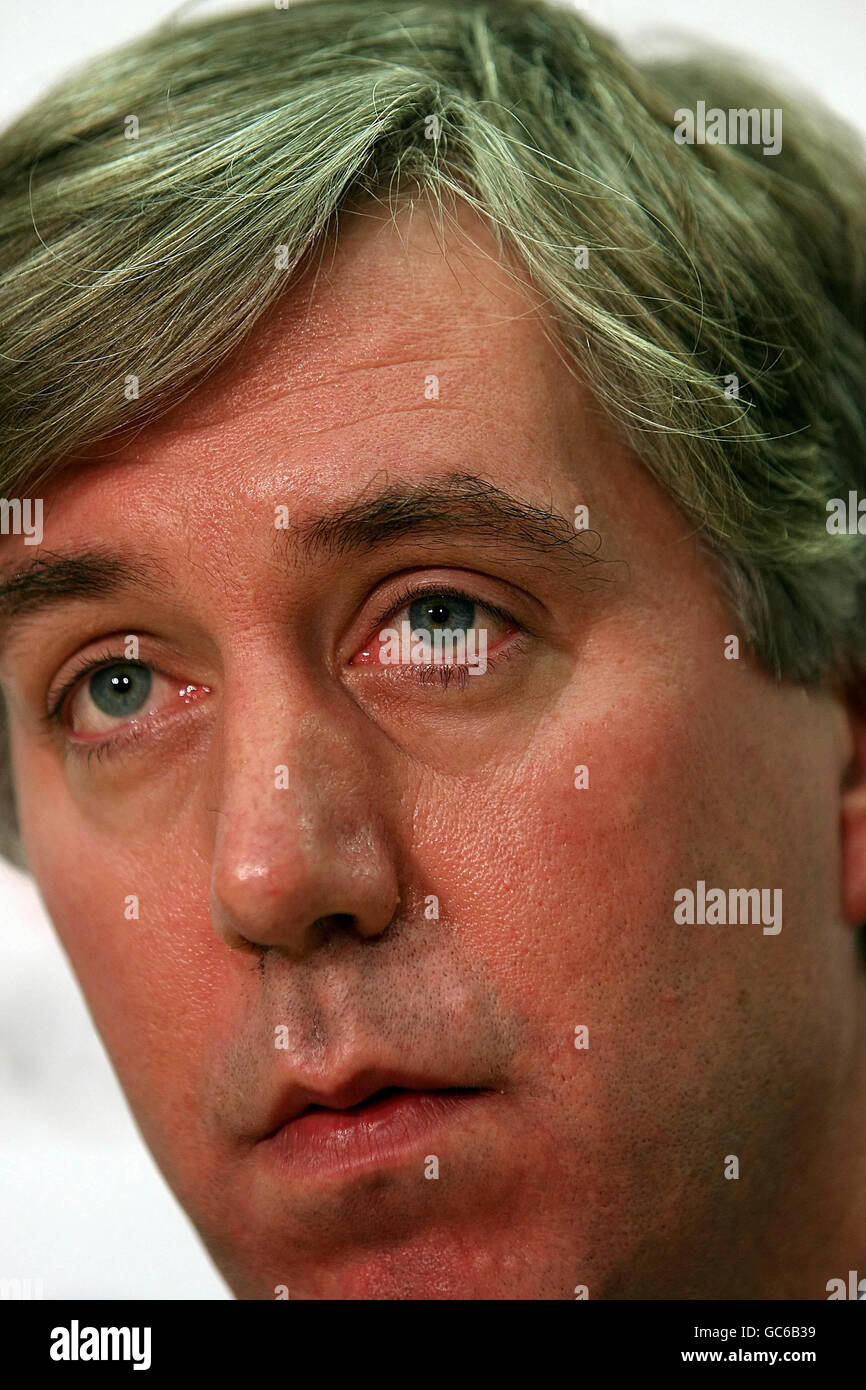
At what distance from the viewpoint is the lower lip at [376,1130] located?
5.20ft

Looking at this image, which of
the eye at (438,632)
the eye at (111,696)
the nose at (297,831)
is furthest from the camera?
the eye at (111,696)

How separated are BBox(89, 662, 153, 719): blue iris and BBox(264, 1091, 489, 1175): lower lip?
536 mm

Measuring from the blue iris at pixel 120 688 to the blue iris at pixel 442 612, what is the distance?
13.7 inches

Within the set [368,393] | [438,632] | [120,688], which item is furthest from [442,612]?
[120,688]

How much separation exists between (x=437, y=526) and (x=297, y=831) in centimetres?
37

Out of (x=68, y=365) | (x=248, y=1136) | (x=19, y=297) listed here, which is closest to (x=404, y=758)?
(x=248, y=1136)

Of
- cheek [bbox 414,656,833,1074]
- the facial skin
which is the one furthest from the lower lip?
cheek [bbox 414,656,833,1074]

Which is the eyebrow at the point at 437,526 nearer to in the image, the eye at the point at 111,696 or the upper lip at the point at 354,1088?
the eye at the point at 111,696

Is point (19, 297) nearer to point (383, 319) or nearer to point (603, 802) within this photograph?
point (383, 319)

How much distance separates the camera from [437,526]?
1.63 m

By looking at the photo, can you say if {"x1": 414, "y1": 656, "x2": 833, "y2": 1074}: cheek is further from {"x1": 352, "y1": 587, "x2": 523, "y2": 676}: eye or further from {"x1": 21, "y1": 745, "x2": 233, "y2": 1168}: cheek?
{"x1": 21, "y1": 745, "x2": 233, "y2": 1168}: cheek

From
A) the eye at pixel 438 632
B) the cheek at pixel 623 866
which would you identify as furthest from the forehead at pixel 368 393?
the cheek at pixel 623 866

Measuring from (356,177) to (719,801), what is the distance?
2.70 ft

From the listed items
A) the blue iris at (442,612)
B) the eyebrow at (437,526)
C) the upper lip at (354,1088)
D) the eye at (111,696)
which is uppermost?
the eyebrow at (437,526)
